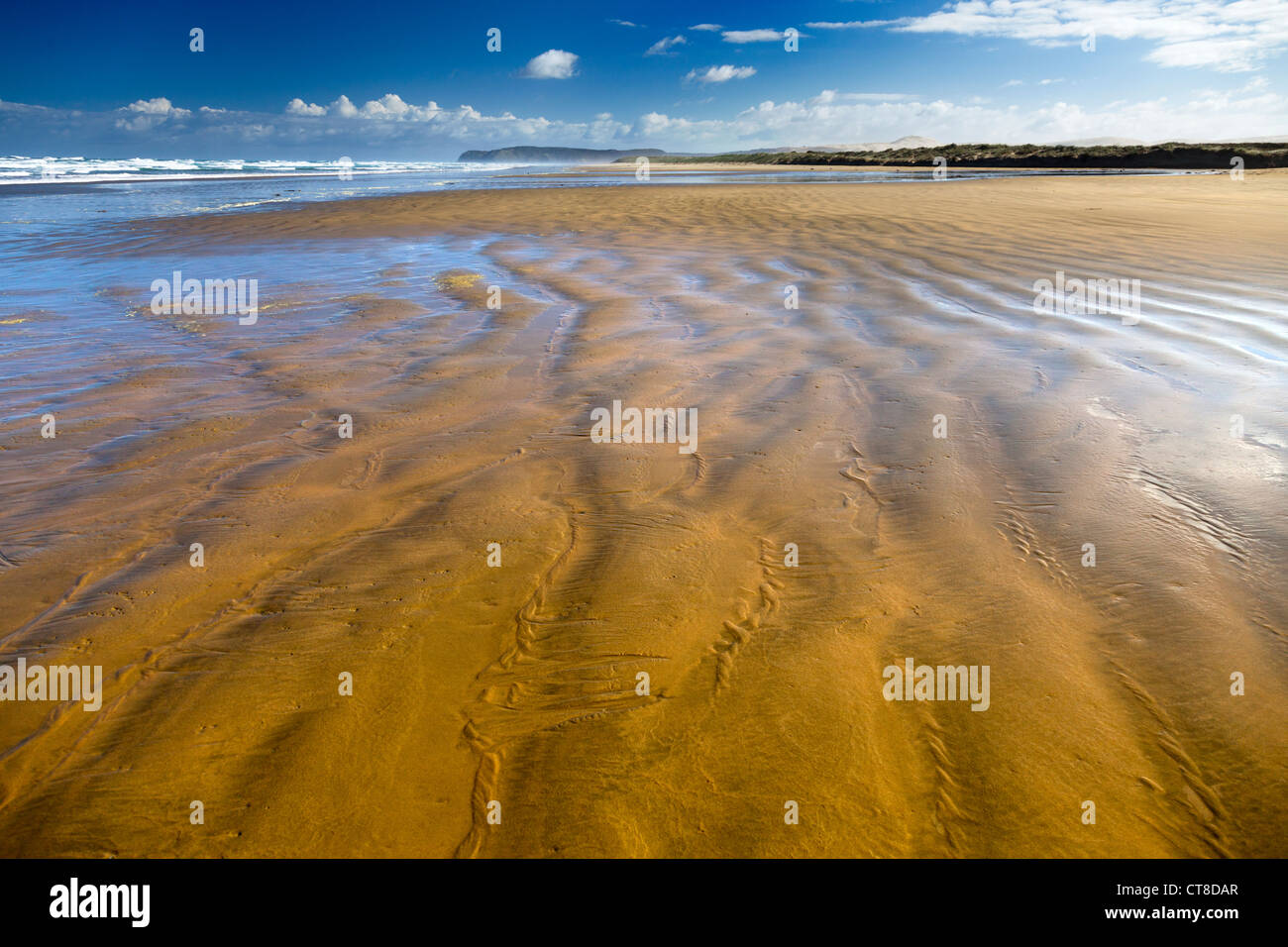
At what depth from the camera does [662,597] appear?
284 centimetres

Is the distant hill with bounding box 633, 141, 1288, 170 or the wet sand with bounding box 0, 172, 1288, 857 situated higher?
the distant hill with bounding box 633, 141, 1288, 170

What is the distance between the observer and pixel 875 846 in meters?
1.83

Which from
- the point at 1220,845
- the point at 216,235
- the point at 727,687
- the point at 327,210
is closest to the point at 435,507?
the point at 727,687

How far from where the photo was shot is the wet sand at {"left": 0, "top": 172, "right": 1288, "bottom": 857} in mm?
1938

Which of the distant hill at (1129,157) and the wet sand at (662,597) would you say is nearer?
the wet sand at (662,597)

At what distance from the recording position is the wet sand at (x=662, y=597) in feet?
6.36

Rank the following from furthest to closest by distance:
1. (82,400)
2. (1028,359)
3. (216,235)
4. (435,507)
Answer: (216,235)
(1028,359)
(82,400)
(435,507)

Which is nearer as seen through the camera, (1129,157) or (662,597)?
(662,597)

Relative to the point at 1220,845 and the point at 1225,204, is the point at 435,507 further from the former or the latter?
the point at 1225,204

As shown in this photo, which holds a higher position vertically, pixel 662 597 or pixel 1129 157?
pixel 1129 157

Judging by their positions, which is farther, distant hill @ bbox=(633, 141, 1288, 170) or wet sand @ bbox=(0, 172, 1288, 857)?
distant hill @ bbox=(633, 141, 1288, 170)

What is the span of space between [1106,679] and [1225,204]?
19.1 m

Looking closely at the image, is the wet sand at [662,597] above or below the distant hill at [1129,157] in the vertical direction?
below
